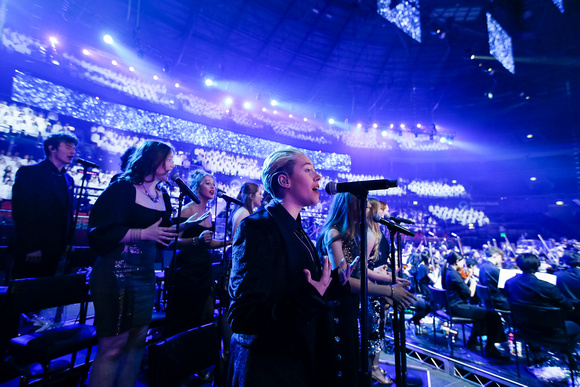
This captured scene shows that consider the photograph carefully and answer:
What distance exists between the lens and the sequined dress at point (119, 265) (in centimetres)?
186

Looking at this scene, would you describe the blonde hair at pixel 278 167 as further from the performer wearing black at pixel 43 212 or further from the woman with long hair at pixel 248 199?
the performer wearing black at pixel 43 212

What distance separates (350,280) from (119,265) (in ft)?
5.97

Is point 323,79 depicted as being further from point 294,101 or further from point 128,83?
point 128,83

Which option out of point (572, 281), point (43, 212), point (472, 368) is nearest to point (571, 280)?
point (572, 281)

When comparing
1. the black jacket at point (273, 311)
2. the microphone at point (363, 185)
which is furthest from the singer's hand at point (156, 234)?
the microphone at point (363, 185)

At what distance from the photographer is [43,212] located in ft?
10.00

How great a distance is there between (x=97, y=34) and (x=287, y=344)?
48.0 feet

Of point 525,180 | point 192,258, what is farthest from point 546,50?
point 192,258

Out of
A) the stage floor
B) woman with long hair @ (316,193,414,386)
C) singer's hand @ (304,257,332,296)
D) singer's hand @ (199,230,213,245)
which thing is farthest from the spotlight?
the stage floor

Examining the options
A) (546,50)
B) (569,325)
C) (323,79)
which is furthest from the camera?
(323,79)

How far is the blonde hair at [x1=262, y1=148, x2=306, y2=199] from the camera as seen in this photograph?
1.63 m

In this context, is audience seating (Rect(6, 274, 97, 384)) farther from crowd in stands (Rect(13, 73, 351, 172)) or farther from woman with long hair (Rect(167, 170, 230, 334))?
crowd in stands (Rect(13, 73, 351, 172))

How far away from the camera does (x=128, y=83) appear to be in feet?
42.6

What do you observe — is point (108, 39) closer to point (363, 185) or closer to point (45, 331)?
point (45, 331)
